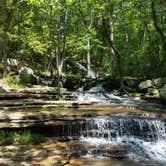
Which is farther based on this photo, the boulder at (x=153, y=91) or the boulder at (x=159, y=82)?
the boulder at (x=159, y=82)

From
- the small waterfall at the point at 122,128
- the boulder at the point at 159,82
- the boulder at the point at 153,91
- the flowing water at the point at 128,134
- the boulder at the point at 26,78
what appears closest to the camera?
the flowing water at the point at 128,134

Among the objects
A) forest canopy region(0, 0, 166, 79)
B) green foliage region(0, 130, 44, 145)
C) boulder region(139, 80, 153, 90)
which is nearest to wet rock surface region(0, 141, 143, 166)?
green foliage region(0, 130, 44, 145)

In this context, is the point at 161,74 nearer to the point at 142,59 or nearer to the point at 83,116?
the point at 142,59

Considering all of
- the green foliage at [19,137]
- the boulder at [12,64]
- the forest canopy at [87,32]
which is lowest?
the green foliage at [19,137]

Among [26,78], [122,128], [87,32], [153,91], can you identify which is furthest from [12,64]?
[122,128]

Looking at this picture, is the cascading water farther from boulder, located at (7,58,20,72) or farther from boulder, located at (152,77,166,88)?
boulder, located at (7,58,20,72)

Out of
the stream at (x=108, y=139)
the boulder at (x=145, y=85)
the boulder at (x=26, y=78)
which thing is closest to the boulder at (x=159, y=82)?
the boulder at (x=145, y=85)

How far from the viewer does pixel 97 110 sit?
43.7 ft

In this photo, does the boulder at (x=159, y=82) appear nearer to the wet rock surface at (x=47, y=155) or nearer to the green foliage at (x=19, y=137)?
the wet rock surface at (x=47, y=155)

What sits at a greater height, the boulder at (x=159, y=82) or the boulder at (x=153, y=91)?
the boulder at (x=159, y=82)

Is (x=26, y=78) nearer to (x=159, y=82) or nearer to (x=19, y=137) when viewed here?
(x=159, y=82)

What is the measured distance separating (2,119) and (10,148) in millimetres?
1495

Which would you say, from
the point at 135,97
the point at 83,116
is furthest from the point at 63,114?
the point at 135,97

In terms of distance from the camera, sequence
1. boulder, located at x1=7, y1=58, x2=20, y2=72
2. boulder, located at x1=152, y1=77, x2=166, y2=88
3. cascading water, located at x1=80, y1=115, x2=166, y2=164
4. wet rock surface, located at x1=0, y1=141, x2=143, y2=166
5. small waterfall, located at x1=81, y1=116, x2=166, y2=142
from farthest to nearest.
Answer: boulder, located at x1=7, y1=58, x2=20, y2=72 → boulder, located at x1=152, y1=77, x2=166, y2=88 → small waterfall, located at x1=81, y1=116, x2=166, y2=142 → cascading water, located at x1=80, y1=115, x2=166, y2=164 → wet rock surface, located at x1=0, y1=141, x2=143, y2=166
